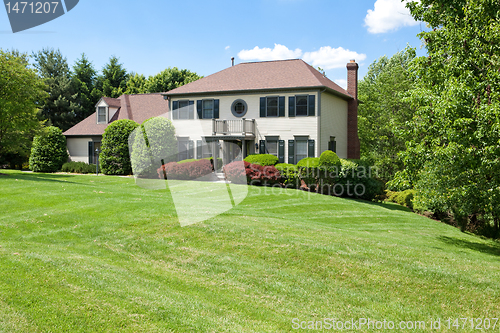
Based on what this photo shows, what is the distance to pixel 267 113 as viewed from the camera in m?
24.8

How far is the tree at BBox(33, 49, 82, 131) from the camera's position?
44062 millimetres

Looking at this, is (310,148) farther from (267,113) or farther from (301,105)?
(267,113)

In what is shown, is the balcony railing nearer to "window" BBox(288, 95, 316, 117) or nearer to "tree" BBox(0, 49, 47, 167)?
"window" BBox(288, 95, 316, 117)

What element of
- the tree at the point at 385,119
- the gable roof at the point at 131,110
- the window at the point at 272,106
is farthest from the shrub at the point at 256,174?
the gable roof at the point at 131,110

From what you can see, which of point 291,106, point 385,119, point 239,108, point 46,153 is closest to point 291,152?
point 291,106

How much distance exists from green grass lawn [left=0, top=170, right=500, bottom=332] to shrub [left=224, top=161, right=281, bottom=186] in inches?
345

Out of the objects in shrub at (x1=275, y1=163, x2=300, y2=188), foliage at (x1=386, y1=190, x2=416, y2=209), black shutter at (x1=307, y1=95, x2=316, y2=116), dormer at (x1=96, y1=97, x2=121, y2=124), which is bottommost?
foliage at (x1=386, y1=190, x2=416, y2=209)

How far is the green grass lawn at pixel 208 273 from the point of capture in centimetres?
514

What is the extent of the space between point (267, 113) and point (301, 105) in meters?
2.34

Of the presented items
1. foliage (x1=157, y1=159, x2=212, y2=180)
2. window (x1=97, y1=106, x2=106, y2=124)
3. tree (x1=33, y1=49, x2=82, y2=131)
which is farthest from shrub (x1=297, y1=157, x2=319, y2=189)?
tree (x1=33, y1=49, x2=82, y2=131)

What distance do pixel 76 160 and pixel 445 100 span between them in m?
30.1

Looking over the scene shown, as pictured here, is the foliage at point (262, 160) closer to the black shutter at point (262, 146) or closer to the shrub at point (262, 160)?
the shrub at point (262, 160)

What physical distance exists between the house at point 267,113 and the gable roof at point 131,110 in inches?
181

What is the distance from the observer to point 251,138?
25031mm
